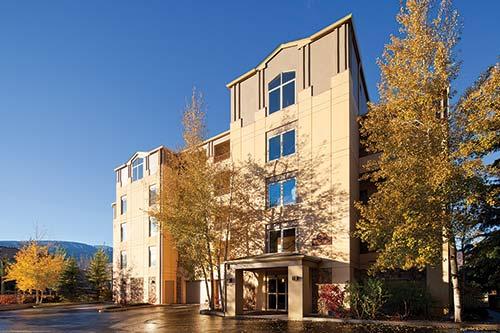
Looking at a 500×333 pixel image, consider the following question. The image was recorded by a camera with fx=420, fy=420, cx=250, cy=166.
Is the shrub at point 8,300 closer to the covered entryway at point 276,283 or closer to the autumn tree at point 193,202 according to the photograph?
the autumn tree at point 193,202

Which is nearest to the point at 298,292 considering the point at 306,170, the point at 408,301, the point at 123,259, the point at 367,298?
the point at 367,298

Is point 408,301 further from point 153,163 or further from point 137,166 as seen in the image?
point 137,166

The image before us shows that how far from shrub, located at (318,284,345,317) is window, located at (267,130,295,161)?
317 inches

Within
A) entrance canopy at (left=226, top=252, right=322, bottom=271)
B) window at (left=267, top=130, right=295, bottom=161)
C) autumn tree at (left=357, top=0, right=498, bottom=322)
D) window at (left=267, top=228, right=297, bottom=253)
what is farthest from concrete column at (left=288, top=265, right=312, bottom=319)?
window at (left=267, top=130, right=295, bottom=161)

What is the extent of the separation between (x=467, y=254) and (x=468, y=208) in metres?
6.96

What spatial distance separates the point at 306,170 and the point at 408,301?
851 centimetres

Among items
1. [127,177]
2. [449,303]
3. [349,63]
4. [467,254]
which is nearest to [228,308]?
[449,303]

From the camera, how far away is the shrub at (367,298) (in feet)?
57.4

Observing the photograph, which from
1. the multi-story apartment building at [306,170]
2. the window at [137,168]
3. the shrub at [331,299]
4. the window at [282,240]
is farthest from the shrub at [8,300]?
the shrub at [331,299]

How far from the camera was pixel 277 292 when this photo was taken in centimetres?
2339

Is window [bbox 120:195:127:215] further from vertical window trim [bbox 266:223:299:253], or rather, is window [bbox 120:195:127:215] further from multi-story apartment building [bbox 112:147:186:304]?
vertical window trim [bbox 266:223:299:253]

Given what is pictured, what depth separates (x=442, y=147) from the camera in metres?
15.6

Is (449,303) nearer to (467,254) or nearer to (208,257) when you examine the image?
(467,254)

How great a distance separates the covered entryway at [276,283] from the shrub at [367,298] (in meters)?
2.25
